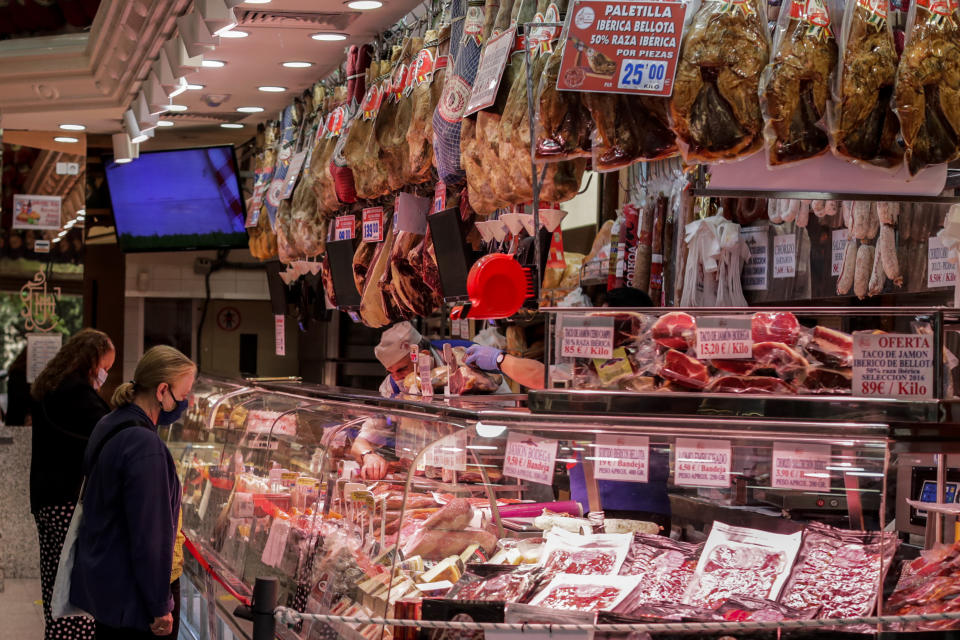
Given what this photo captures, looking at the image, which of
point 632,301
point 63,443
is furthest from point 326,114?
point 632,301

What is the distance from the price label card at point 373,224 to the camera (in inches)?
216

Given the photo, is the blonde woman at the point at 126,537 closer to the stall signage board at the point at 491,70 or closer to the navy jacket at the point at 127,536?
the navy jacket at the point at 127,536

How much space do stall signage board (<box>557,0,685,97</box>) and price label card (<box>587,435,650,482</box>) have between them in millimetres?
846

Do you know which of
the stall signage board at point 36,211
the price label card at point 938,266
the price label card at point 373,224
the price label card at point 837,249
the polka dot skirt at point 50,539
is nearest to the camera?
the price label card at point 938,266

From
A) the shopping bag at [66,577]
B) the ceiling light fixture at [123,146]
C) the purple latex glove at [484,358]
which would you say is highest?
the ceiling light fixture at [123,146]

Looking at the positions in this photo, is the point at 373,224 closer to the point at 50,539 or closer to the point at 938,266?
the point at 50,539

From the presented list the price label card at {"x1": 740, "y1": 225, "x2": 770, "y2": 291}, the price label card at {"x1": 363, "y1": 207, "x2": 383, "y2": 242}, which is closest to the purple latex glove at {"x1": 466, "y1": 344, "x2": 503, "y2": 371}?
the price label card at {"x1": 363, "y1": 207, "x2": 383, "y2": 242}

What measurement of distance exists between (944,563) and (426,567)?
1.25 metres

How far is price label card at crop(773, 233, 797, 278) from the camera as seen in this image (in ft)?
16.9

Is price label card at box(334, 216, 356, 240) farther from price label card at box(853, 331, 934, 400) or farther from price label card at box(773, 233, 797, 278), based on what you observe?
price label card at box(853, 331, 934, 400)

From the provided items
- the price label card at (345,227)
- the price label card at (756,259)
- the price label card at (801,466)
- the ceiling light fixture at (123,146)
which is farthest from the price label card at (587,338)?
the ceiling light fixture at (123,146)

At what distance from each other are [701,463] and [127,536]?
2353mm

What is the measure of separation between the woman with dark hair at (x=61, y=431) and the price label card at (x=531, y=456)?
12.8ft

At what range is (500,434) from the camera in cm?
269
